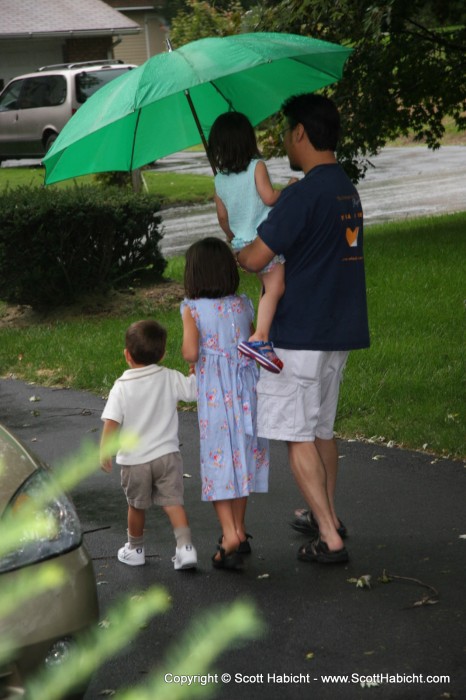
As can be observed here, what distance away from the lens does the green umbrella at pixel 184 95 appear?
4.58 m

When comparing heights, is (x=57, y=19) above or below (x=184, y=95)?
below

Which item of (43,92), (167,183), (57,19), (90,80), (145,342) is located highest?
(145,342)

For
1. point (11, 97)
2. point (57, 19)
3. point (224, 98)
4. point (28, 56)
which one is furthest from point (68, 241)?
point (28, 56)

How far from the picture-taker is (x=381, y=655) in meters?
3.75

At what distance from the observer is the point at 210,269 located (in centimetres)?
464

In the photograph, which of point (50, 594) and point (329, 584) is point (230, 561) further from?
point (50, 594)

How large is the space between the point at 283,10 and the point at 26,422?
622 cm

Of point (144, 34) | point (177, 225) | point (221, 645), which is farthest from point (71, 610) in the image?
point (144, 34)

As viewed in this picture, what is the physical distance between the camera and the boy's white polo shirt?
15.4ft

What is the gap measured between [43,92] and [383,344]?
2013 centimetres

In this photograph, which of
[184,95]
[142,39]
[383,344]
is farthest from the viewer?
[142,39]

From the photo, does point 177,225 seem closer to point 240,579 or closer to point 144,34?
point 240,579

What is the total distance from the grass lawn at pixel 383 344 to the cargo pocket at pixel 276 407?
1.91 metres

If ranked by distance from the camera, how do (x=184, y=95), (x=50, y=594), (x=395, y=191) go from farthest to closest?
(x=395, y=191), (x=184, y=95), (x=50, y=594)
